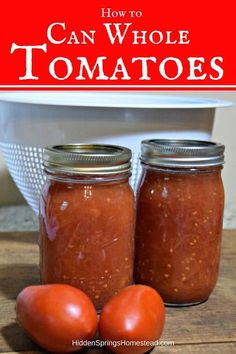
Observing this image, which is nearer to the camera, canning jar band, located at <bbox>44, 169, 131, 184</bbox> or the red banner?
canning jar band, located at <bbox>44, 169, 131, 184</bbox>

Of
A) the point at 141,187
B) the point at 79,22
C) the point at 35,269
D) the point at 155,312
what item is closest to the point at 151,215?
the point at 141,187

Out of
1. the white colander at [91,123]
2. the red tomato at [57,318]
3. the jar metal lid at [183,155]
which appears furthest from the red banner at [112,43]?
the red tomato at [57,318]

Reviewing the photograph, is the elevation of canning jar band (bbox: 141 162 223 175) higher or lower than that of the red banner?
lower

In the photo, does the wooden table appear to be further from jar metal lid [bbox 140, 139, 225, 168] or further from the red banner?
the red banner

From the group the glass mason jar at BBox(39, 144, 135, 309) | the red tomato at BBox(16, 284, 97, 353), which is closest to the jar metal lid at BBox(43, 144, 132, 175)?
the glass mason jar at BBox(39, 144, 135, 309)

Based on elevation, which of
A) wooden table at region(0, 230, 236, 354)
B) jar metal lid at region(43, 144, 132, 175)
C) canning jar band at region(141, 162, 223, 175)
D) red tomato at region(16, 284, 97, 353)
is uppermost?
jar metal lid at region(43, 144, 132, 175)

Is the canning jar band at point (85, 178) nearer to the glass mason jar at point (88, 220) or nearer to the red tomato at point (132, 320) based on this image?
the glass mason jar at point (88, 220)

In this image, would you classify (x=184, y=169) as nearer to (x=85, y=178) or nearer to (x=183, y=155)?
(x=183, y=155)

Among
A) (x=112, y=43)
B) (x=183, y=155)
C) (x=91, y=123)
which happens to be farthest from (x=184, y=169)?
(x=112, y=43)
